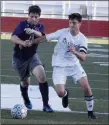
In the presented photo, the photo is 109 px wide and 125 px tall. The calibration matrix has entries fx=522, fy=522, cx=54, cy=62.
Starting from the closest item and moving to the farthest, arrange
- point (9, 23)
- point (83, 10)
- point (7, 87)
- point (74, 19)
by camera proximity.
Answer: point (74, 19) < point (7, 87) < point (9, 23) < point (83, 10)

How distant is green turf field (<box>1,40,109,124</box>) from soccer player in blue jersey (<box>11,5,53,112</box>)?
1.55ft

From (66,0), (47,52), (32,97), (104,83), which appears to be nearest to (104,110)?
(32,97)

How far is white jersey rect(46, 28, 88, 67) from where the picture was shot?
310 inches

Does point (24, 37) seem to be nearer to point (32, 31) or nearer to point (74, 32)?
point (32, 31)

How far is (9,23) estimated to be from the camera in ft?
94.4

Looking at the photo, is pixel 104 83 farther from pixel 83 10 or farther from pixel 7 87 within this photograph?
pixel 83 10

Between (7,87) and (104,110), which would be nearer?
(104,110)

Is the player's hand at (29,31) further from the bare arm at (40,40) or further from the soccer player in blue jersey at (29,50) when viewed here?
the bare arm at (40,40)

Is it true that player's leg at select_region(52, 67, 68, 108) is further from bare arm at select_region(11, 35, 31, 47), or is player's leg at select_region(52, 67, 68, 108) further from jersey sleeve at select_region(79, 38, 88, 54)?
bare arm at select_region(11, 35, 31, 47)

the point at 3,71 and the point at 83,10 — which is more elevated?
the point at 83,10

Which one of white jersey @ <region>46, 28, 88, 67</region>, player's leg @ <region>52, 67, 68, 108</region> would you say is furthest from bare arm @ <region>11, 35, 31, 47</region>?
player's leg @ <region>52, 67, 68, 108</region>

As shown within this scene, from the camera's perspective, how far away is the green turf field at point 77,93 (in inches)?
302

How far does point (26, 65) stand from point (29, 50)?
253 mm

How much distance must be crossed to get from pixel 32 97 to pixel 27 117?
2.13m
